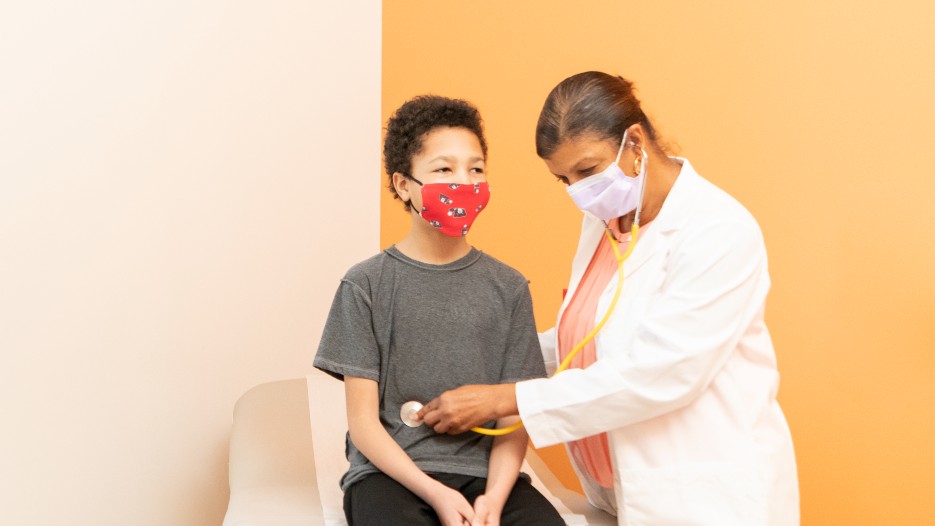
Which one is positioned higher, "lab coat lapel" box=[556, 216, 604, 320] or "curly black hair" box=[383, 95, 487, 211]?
"curly black hair" box=[383, 95, 487, 211]

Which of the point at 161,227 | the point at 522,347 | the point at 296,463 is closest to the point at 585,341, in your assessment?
the point at 522,347

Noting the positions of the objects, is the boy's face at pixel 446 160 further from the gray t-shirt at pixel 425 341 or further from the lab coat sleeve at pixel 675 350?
the lab coat sleeve at pixel 675 350

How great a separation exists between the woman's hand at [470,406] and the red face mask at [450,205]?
0.91 feet

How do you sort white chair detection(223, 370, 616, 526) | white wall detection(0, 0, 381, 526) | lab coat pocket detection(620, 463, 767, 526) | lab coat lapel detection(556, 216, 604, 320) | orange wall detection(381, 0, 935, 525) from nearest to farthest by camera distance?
lab coat pocket detection(620, 463, 767, 526) → white chair detection(223, 370, 616, 526) → lab coat lapel detection(556, 216, 604, 320) → orange wall detection(381, 0, 935, 525) → white wall detection(0, 0, 381, 526)

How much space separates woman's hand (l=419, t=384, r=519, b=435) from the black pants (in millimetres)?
104

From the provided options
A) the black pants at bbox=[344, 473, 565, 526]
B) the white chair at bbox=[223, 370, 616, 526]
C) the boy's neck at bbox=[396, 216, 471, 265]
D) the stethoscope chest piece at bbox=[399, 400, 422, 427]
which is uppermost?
the boy's neck at bbox=[396, 216, 471, 265]

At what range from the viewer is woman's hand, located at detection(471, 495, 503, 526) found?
148 centimetres

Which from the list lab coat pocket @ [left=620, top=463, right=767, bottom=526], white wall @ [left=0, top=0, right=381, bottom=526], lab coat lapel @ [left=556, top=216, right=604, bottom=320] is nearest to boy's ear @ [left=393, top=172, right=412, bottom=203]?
lab coat lapel @ [left=556, top=216, right=604, bottom=320]

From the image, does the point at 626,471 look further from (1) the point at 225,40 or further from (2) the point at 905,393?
(1) the point at 225,40

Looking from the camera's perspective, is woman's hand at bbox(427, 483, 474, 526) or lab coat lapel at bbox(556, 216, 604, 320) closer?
woman's hand at bbox(427, 483, 474, 526)

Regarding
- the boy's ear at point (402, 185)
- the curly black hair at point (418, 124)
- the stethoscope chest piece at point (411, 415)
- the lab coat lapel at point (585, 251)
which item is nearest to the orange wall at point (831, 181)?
the lab coat lapel at point (585, 251)

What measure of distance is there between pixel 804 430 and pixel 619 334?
0.75 meters

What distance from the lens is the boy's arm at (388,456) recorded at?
1479 millimetres

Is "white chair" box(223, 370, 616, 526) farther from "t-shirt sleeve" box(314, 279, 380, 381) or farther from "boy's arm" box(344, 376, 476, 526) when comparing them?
"t-shirt sleeve" box(314, 279, 380, 381)
